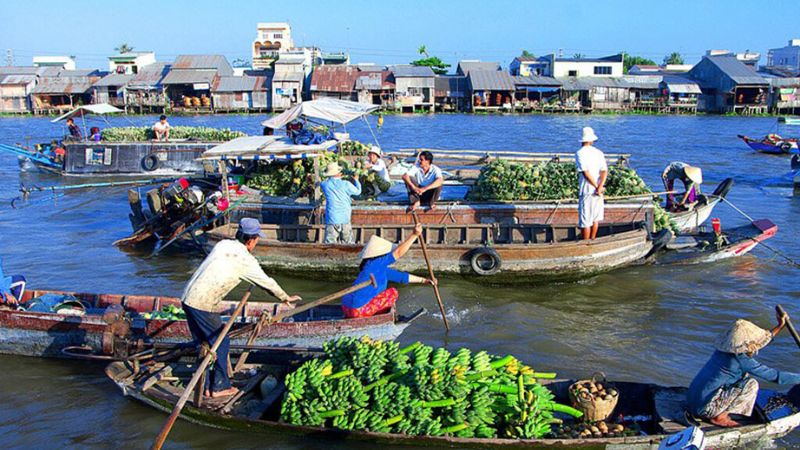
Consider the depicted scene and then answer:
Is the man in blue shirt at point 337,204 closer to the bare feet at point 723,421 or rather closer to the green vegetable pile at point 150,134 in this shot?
the bare feet at point 723,421

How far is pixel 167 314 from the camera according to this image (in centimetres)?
811

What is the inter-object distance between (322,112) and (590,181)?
691 centimetres

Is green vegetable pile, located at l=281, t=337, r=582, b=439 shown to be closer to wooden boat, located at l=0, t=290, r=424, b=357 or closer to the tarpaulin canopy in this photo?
wooden boat, located at l=0, t=290, r=424, b=357

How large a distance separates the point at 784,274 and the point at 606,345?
5280 millimetres

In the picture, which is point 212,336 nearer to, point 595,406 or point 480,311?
point 595,406

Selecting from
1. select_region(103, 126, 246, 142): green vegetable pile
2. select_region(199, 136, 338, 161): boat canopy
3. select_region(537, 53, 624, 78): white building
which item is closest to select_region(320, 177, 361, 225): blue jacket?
select_region(199, 136, 338, 161): boat canopy

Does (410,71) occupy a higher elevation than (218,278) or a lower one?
higher

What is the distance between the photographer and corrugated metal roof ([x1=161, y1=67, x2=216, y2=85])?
5184cm

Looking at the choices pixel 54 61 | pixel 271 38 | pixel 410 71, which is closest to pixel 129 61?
pixel 54 61

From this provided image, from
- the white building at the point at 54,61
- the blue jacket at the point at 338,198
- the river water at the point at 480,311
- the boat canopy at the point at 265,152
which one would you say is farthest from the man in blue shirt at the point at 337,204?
the white building at the point at 54,61

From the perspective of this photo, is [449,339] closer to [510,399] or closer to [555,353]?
[555,353]

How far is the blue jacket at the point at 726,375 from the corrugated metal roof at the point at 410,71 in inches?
1935

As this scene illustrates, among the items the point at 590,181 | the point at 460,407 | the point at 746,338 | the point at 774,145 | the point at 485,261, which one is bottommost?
the point at 460,407

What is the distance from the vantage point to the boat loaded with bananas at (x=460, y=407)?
5.41m
